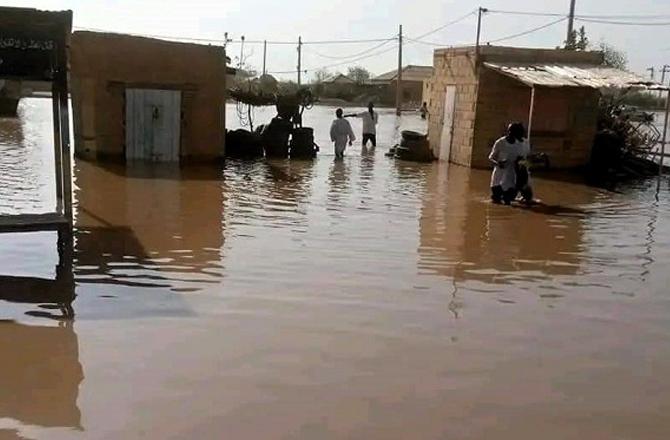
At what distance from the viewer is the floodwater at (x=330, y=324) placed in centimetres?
447

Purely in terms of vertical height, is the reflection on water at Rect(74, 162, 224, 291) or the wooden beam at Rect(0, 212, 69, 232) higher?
the wooden beam at Rect(0, 212, 69, 232)

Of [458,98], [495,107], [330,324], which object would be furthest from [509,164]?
[330,324]

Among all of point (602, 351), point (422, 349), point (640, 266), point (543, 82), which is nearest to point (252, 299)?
point (422, 349)

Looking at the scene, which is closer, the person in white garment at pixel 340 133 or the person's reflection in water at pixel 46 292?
the person's reflection in water at pixel 46 292

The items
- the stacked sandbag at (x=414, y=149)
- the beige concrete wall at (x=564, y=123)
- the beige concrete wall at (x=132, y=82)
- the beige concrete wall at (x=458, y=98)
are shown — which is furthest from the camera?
the stacked sandbag at (x=414, y=149)

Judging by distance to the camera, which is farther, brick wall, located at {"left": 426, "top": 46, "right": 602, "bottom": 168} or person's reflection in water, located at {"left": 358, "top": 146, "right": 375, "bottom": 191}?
brick wall, located at {"left": 426, "top": 46, "right": 602, "bottom": 168}

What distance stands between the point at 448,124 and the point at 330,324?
14303 mm

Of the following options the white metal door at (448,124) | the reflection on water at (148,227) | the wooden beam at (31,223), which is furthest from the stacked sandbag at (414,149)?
the wooden beam at (31,223)

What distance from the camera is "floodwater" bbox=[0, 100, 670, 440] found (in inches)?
176

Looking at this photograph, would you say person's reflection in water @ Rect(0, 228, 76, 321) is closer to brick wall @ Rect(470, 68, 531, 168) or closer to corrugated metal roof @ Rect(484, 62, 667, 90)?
corrugated metal roof @ Rect(484, 62, 667, 90)

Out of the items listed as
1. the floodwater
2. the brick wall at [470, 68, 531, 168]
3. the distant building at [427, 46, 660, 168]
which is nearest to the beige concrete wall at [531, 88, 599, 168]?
the distant building at [427, 46, 660, 168]

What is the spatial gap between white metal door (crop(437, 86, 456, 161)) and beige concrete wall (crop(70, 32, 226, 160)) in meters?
5.97

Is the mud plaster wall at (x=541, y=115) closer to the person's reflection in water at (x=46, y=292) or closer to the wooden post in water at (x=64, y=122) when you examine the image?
the wooden post in water at (x=64, y=122)

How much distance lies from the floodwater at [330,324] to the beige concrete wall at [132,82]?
572 cm
